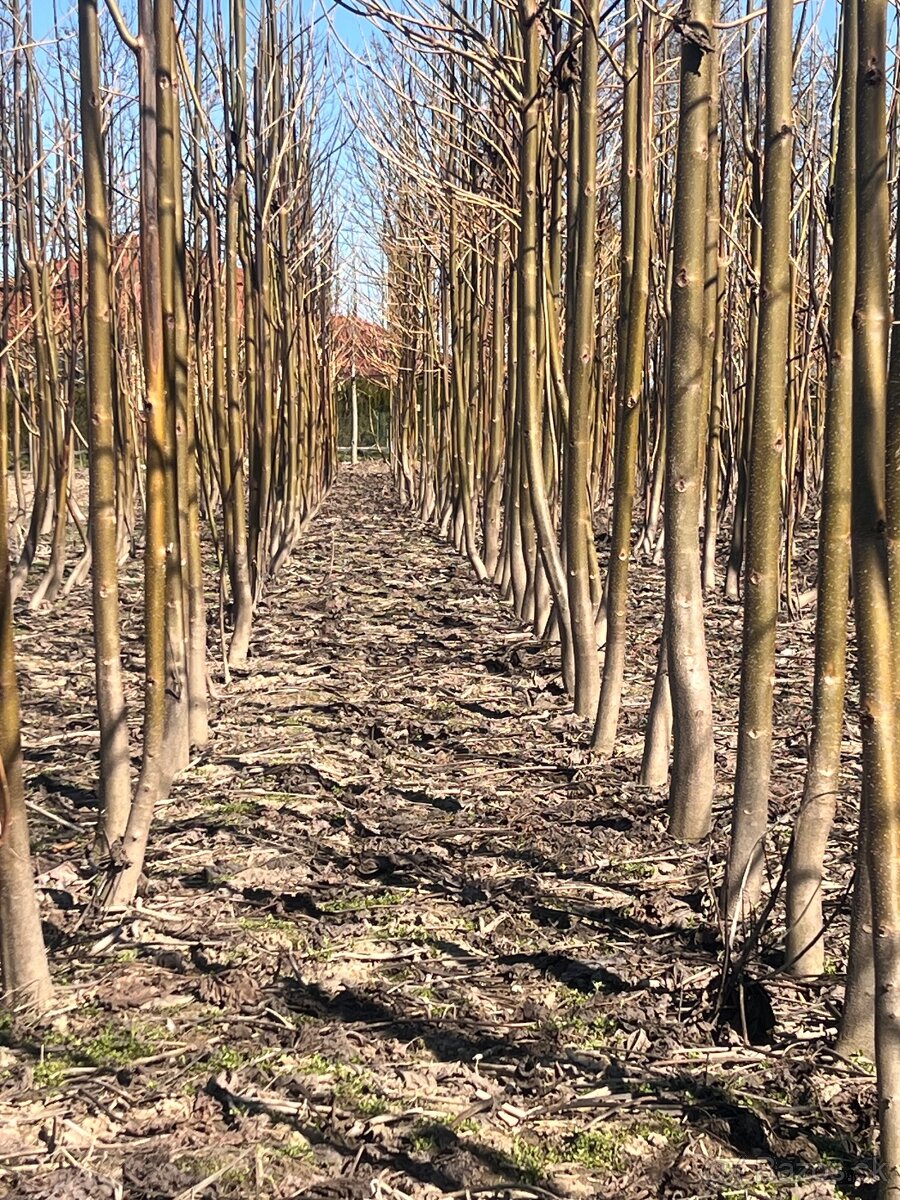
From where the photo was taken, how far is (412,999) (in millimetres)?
2215

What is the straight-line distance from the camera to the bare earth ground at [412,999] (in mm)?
1709

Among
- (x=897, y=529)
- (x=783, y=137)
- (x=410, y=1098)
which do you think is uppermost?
(x=783, y=137)

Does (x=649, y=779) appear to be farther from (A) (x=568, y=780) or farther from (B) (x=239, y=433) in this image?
(B) (x=239, y=433)

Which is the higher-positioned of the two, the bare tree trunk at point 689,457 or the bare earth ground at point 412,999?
the bare tree trunk at point 689,457

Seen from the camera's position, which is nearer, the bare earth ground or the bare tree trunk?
the bare earth ground

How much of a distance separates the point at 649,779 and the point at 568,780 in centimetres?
31

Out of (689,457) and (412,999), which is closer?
(412,999)

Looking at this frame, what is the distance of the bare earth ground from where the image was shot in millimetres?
1709

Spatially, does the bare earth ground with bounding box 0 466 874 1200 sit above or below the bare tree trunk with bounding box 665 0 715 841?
below

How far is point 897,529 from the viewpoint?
1620 mm

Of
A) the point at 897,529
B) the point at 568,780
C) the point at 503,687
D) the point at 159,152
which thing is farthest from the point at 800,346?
the point at 897,529

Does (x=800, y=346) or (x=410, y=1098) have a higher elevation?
(x=800, y=346)

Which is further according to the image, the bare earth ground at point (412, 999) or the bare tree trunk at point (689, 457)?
the bare tree trunk at point (689, 457)

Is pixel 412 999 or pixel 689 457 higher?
pixel 689 457
